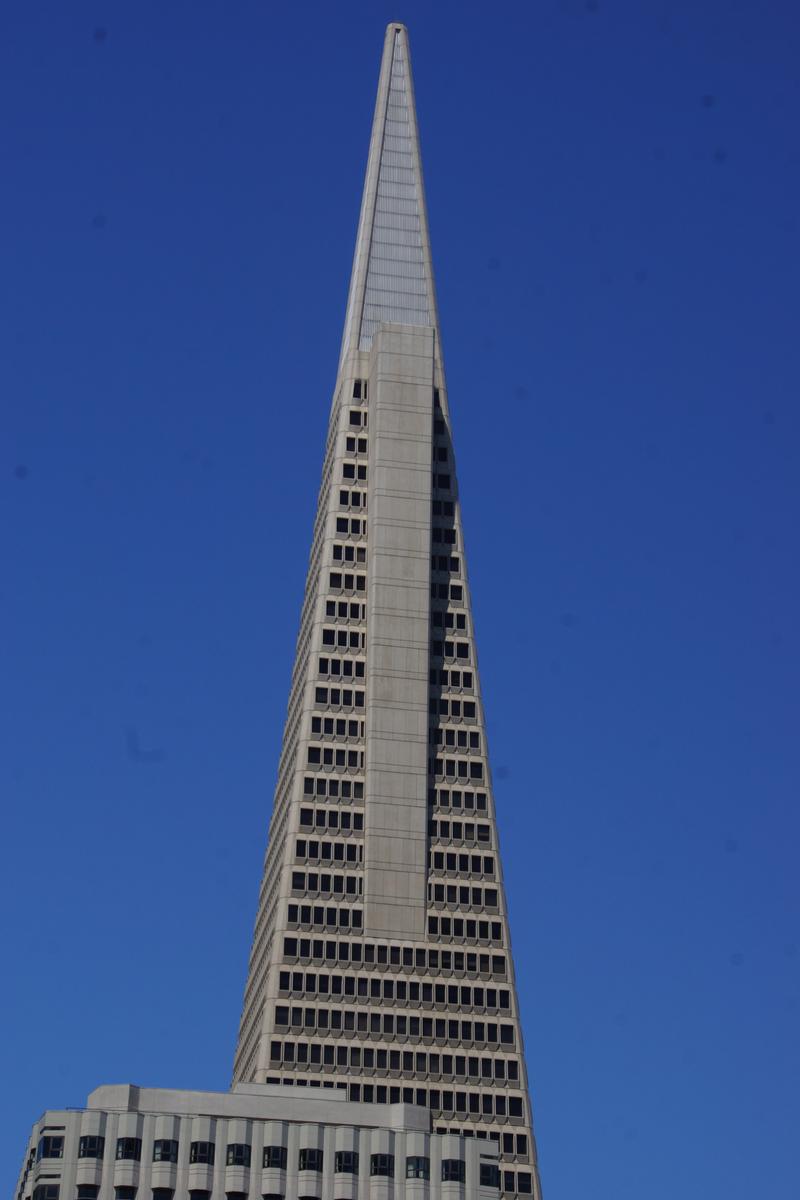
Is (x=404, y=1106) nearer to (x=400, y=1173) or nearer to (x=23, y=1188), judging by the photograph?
(x=400, y=1173)

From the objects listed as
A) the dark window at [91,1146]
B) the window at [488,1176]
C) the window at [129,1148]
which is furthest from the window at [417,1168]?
the dark window at [91,1146]

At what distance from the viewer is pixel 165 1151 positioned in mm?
181125

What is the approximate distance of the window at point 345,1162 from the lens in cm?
18288

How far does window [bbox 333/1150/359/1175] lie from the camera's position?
183m

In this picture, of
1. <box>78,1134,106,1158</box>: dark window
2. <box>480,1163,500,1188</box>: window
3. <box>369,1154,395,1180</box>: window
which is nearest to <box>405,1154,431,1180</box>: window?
<box>369,1154,395,1180</box>: window

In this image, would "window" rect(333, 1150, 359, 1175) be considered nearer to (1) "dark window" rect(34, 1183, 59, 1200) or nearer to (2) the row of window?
(2) the row of window

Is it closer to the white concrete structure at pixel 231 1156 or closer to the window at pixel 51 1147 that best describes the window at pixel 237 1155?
the white concrete structure at pixel 231 1156

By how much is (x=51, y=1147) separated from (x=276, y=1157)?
17597 mm

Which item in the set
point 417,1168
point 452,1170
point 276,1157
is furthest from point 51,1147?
point 452,1170

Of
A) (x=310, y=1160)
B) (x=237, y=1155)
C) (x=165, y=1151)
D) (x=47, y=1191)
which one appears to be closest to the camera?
(x=47, y=1191)

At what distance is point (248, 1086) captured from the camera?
198 metres

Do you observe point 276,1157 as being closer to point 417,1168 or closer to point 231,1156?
point 231,1156

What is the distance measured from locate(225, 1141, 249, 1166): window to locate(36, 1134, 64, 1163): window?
1293 centimetres

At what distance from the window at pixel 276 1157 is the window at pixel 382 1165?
7.00m
